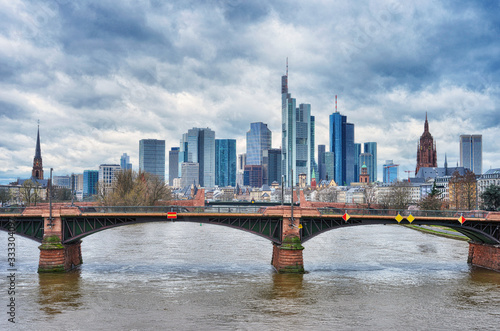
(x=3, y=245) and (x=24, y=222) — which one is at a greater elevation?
(x=24, y=222)

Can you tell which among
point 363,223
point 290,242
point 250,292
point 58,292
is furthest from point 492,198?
point 58,292

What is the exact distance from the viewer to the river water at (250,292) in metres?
40.2

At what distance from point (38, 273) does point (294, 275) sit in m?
28.1

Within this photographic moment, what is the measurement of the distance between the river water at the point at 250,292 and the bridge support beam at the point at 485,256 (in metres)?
1.77

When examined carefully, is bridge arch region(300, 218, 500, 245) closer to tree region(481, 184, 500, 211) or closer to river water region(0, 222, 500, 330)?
river water region(0, 222, 500, 330)

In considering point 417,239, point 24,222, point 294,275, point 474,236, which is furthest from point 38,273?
point 417,239

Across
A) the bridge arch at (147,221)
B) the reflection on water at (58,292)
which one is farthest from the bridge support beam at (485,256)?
the reflection on water at (58,292)

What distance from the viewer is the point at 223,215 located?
60062 mm

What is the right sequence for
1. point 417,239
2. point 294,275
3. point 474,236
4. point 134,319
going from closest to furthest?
point 134,319, point 294,275, point 474,236, point 417,239

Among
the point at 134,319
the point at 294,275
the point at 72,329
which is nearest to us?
the point at 72,329

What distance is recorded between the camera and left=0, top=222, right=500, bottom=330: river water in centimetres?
4016

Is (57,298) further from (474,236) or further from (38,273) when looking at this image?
(474,236)

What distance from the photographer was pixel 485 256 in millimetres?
64875

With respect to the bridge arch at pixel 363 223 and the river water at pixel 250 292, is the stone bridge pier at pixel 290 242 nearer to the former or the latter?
the bridge arch at pixel 363 223
